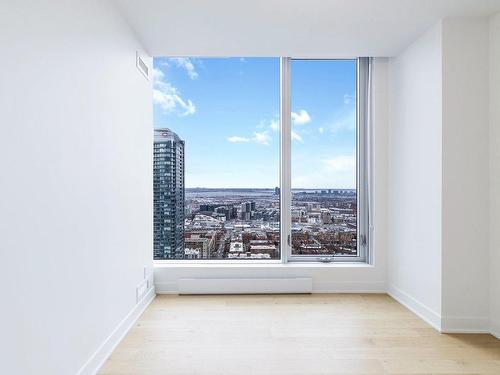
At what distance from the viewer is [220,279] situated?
3754mm

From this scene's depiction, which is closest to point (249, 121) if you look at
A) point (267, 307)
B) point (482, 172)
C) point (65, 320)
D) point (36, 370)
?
point (267, 307)

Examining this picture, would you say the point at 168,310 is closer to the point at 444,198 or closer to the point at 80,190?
the point at 80,190

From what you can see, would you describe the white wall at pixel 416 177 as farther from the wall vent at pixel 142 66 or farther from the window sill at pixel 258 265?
the wall vent at pixel 142 66

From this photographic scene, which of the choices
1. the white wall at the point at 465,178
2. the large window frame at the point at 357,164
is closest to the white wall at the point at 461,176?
the white wall at the point at 465,178

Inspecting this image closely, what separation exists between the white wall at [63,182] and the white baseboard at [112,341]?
46 millimetres

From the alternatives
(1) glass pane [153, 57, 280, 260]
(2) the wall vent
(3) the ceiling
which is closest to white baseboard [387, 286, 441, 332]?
(1) glass pane [153, 57, 280, 260]

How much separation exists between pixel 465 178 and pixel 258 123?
216 cm

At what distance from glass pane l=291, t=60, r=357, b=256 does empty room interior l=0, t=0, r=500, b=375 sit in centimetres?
2

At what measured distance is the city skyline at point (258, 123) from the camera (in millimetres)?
3986

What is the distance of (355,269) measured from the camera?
3816mm

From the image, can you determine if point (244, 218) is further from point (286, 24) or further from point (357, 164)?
point (286, 24)

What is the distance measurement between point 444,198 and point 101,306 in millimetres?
2751

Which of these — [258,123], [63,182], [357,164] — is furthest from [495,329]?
[63,182]

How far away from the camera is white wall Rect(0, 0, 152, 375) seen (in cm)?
145
